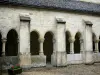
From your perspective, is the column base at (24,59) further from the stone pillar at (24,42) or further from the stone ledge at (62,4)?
the stone ledge at (62,4)

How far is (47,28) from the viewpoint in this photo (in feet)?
58.4

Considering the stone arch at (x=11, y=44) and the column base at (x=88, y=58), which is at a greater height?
the stone arch at (x=11, y=44)

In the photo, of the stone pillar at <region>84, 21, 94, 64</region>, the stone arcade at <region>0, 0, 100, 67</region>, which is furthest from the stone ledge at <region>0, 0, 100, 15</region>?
the stone pillar at <region>84, 21, 94, 64</region>

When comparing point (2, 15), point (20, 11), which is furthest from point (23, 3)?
point (2, 15)

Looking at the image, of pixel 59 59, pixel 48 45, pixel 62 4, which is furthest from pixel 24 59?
pixel 62 4

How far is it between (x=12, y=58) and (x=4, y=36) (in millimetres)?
1908

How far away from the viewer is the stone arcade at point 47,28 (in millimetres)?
16047

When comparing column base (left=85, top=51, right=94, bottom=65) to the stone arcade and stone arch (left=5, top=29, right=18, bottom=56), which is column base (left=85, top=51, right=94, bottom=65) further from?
stone arch (left=5, top=29, right=18, bottom=56)

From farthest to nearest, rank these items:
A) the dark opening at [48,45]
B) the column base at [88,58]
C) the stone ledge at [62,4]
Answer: the dark opening at [48,45] < the column base at [88,58] < the stone ledge at [62,4]

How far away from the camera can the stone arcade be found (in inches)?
632

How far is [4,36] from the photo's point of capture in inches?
618

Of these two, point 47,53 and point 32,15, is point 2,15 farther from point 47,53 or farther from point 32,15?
point 47,53

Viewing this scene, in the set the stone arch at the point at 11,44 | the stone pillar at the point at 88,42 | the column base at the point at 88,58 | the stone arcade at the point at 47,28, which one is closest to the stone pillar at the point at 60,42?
the stone arcade at the point at 47,28

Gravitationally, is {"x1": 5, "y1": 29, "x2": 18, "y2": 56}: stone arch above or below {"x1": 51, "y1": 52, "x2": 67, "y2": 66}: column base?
above
